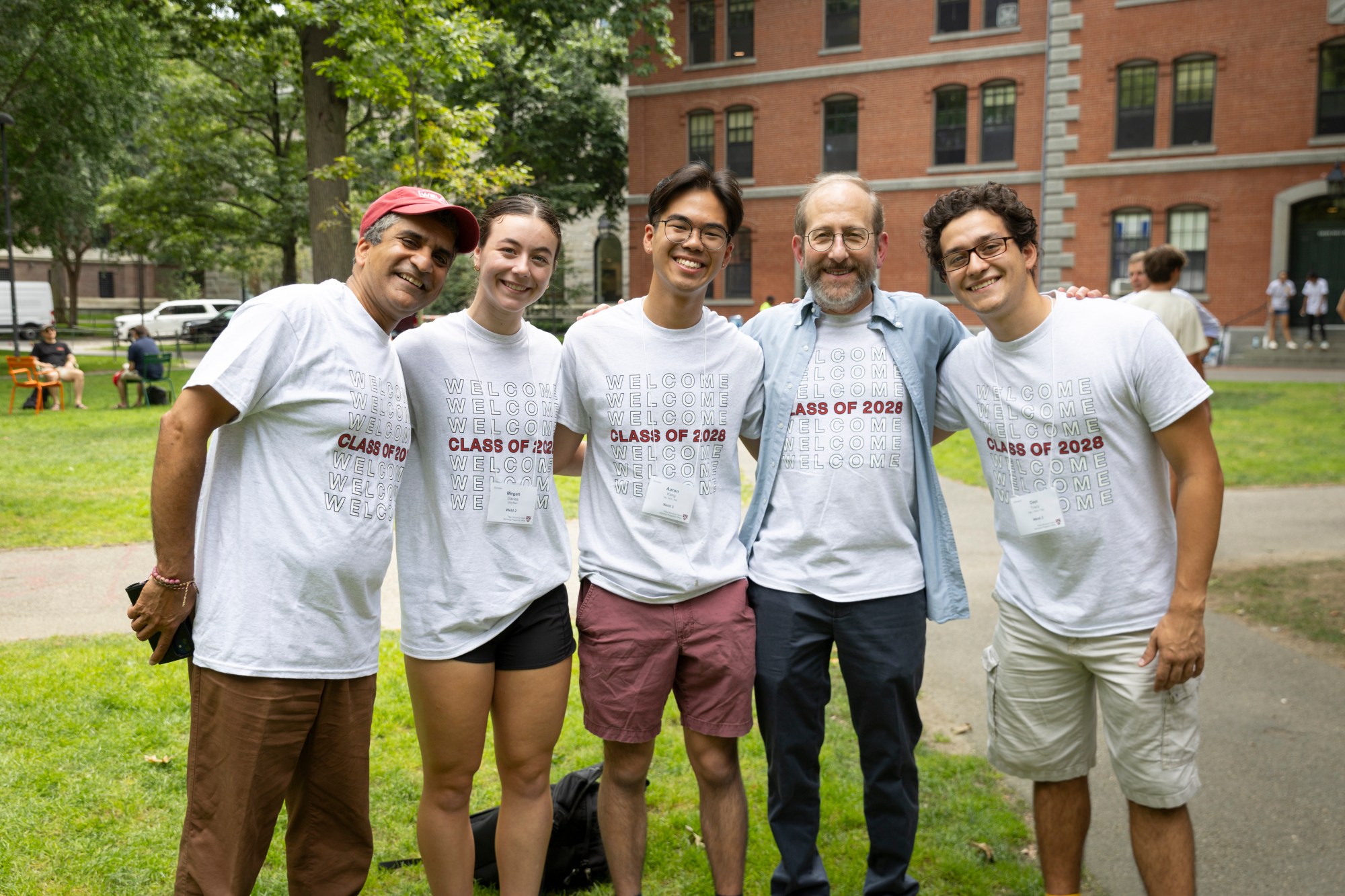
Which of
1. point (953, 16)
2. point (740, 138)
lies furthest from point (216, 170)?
point (953, 16)

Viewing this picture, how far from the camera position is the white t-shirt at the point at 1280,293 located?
24766mm

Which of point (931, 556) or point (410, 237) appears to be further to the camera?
point (931, 556)

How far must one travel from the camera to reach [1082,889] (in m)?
3.58

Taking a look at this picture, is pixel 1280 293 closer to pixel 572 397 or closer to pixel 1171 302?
pixel 1171 302

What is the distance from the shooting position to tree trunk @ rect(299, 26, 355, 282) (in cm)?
1547

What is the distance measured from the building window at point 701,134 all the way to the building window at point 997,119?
335 inches

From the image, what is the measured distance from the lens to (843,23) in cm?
3095

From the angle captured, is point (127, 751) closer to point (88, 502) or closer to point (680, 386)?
point (680, 386)

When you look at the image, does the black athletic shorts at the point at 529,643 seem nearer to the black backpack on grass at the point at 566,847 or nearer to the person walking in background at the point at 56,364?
the black backpack on grass at the point at 566,847

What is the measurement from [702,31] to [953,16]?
7961 millimetres

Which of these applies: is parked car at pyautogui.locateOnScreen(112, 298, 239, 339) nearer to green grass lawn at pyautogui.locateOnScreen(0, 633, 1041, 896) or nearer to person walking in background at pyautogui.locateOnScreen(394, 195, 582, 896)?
green grass lawn at pyautogui.locateOnScreen(0, 633, 1041, 896)

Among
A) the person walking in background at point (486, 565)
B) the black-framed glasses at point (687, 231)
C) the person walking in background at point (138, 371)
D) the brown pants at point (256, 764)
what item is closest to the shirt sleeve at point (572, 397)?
the person walking in background at point (486, 565)

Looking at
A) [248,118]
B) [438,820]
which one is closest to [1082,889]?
[438,820]

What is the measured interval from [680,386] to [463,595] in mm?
925
